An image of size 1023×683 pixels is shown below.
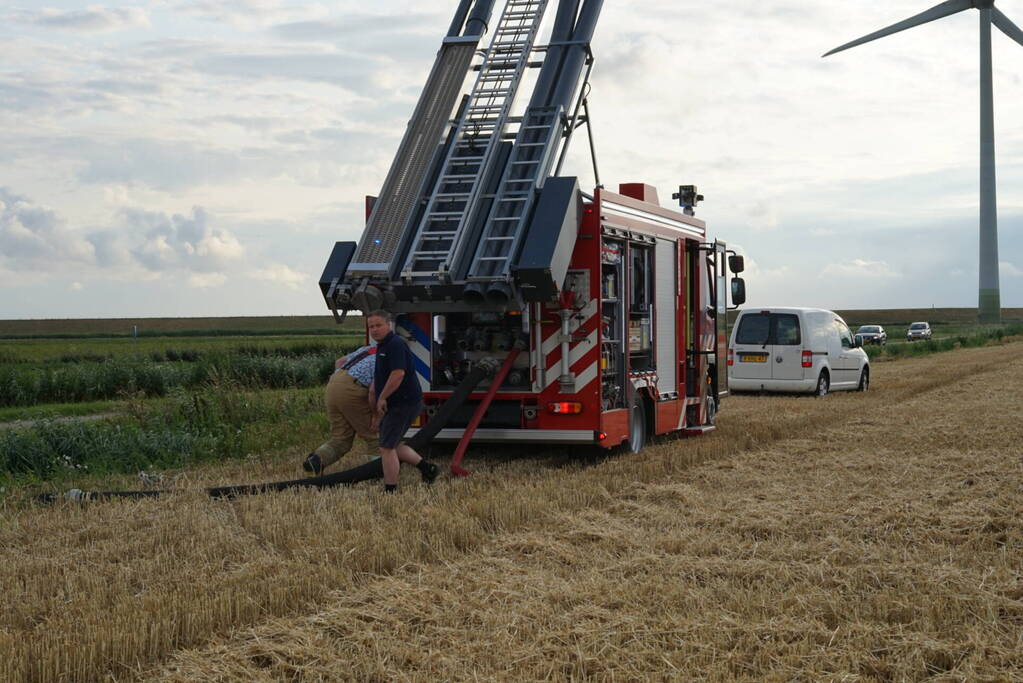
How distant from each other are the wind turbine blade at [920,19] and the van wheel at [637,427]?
3818 centimetres

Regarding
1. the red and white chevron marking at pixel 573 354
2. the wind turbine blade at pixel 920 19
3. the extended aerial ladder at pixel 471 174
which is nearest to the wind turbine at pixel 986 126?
the wind turbine blade at pixel 920 19

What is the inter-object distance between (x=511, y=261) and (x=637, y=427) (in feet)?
10.6

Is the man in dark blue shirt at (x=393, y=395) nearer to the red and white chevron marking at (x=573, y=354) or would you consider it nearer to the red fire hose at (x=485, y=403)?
the red fire hose at (x=485, y=403)

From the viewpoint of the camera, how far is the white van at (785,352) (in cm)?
2288

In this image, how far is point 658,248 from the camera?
1416 centimetres

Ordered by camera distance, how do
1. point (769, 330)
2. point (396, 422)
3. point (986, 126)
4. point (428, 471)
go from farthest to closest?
point (986, 126) → point (769, 330) → point (428, 471) → point (396, 422)

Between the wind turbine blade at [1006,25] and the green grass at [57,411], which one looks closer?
the green grass at [57,411]

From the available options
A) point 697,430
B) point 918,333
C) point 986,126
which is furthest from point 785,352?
point 918,333

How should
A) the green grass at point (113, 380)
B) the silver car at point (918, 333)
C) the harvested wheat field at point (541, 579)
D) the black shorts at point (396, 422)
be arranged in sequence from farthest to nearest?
1. the silver car at point (918, 333)
2. the green grass at point (113, 380)
3. the black shorts at point (396, 422)
4. the harvested wheat field at point (541, 579)

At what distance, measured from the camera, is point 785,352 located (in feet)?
75.4

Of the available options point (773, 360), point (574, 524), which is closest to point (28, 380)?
point (773, 360)

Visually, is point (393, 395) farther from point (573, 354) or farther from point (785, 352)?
point (785, 352)

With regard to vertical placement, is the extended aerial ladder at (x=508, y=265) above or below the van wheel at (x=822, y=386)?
above

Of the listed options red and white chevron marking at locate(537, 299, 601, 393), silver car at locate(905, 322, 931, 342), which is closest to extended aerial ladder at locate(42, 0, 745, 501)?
red and white chevron marking at locate(537, 299, 601, 393)
